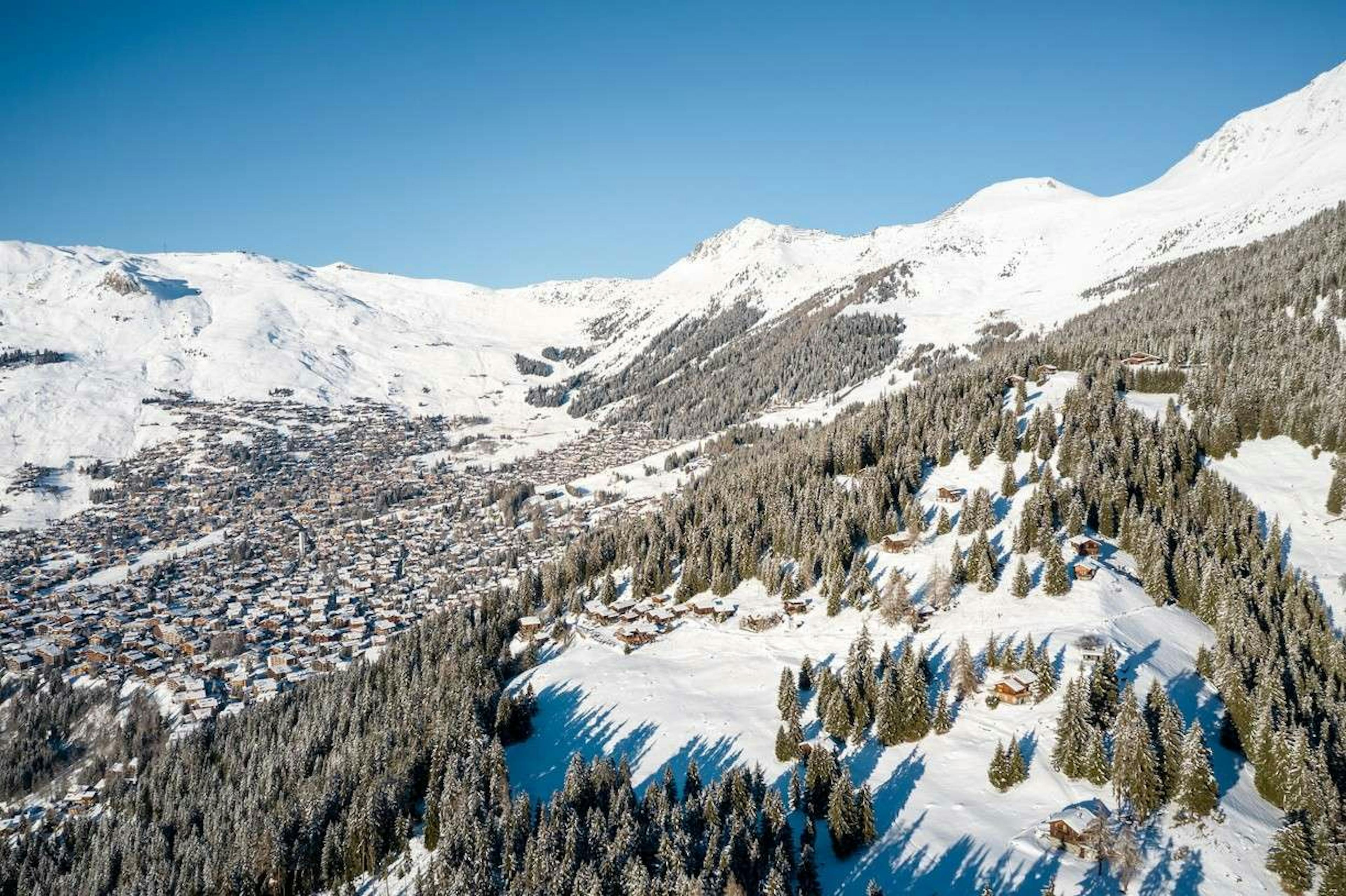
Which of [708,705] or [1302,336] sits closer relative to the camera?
[708,705]

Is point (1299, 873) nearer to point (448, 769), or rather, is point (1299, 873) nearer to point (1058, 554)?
point (1058, 554)

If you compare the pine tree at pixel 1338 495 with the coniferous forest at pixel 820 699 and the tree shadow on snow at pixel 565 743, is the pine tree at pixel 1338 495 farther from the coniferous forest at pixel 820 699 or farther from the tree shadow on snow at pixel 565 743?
the tree shadow on snow at pixel 565 743

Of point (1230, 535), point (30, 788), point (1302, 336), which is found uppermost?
point (1302, 336)

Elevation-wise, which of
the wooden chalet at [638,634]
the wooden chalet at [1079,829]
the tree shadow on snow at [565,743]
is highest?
the wooden chalet at [1079,829]

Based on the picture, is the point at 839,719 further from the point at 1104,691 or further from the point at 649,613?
the point at 649,613

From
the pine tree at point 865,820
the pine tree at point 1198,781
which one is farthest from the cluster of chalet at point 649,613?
the pine tree at point 1198,781

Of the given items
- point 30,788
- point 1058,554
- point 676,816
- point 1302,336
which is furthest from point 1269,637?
point 30,788
